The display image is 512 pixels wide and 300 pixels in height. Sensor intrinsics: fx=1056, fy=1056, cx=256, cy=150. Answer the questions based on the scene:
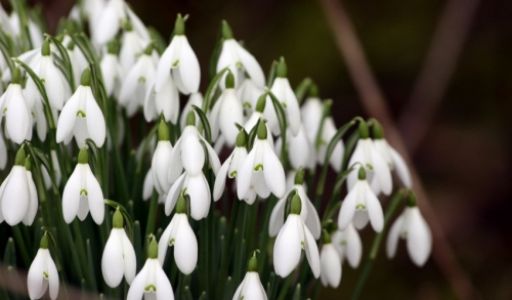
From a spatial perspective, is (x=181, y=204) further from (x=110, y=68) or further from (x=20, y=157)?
(x=110, y=68)

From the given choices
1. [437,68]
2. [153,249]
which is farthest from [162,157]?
[437,68]

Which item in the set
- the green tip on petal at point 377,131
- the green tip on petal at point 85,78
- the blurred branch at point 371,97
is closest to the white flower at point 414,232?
the green tip on petal at point 377,131

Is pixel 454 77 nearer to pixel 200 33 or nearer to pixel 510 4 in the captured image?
pixel 510 4

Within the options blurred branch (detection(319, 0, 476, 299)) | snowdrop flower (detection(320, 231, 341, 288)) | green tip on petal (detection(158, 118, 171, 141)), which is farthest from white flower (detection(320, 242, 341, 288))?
blurred branch (detection(319, 0, 476, 299))

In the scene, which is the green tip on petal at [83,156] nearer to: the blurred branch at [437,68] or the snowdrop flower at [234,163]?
the snowdrop flower at [234,163]

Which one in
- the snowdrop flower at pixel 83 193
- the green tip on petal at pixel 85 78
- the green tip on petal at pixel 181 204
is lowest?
the green tip on petal at pixel 181 204

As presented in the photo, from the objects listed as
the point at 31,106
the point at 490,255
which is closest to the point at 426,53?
the point at 490,255

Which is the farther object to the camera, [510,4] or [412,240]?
[510,4]
